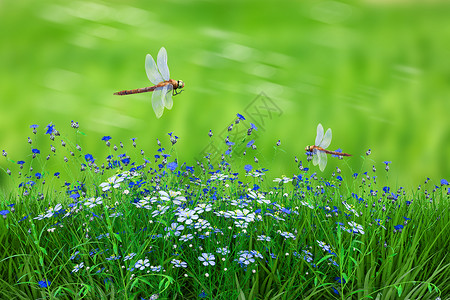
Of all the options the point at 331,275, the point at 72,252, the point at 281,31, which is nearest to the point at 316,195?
the point at 331,275

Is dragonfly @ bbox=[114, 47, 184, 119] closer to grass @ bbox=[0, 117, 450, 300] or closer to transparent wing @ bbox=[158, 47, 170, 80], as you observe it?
transparent wing @ bbox=[158, 47, 170, 80]

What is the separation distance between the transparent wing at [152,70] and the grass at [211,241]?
16.9 inches

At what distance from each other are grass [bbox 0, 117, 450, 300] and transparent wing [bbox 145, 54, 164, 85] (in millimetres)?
429

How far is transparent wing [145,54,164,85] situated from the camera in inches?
104

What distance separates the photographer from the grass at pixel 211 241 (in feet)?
7.68

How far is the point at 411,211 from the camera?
304 centimetres

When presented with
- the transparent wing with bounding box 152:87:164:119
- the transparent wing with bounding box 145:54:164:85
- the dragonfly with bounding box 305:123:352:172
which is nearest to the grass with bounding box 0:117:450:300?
the dragonfly with bounding box 305:123:352:172

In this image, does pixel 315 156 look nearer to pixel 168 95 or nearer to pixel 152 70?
pixel 168 95

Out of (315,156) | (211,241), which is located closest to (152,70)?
(211,241)

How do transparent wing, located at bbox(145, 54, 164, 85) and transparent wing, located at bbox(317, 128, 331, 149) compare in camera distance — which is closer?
transparent wing, located at bbox(145, 54, 164, 85)

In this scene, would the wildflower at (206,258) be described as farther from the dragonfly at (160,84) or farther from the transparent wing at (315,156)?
the transparent wing at (315,156)

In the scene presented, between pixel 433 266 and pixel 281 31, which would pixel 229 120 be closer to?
pixel 281 31

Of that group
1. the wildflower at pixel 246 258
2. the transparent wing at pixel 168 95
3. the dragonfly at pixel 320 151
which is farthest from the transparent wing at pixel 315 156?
the transparent wing at pixel 168 95

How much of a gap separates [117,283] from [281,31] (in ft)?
10.7
